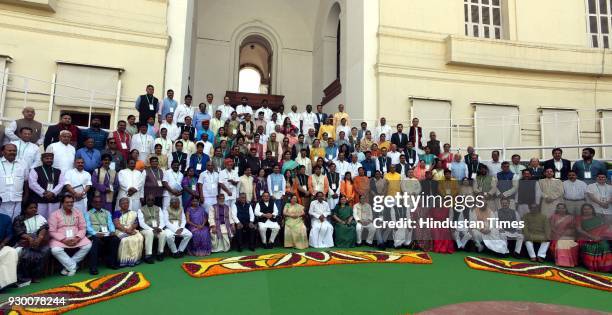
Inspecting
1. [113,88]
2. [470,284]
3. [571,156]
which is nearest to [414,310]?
[470,284]

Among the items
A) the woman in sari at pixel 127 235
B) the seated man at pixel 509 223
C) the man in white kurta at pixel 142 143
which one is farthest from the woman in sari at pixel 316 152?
the woman in sari at pixel 127 235

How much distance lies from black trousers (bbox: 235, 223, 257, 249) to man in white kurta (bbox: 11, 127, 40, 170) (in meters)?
3.34

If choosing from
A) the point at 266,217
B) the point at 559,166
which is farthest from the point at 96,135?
the point at 559,166

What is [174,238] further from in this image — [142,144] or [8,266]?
[8,266]

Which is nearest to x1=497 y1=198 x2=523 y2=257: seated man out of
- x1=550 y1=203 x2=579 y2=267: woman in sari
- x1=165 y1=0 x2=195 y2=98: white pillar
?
x1=550 y1=203 x2=579 y2=267: woman in sari

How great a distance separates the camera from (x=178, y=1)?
10703 mm

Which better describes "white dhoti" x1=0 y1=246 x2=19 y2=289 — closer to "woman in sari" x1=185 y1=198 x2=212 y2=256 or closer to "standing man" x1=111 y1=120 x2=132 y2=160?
"woman in sari" x1=185 y1=198 x2=212 y2=256

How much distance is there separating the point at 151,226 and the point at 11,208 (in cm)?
184

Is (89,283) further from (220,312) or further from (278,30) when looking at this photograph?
(278,30)

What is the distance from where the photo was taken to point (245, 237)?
6934mm

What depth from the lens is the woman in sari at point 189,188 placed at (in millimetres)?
6605

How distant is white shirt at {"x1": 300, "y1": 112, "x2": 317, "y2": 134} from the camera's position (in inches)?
398

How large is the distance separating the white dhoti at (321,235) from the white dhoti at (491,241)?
2.72 meters

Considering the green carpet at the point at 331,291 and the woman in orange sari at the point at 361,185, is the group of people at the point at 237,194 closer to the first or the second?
the woman in orange sari at the point at 361,185
